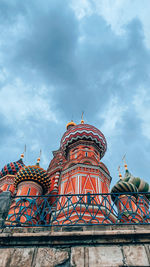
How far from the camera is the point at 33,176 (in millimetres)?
16312

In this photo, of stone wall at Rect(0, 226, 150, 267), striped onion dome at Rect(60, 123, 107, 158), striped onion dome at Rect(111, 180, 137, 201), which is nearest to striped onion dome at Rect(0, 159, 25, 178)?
striped onion dome at Rect(60, 123, 107, 158)

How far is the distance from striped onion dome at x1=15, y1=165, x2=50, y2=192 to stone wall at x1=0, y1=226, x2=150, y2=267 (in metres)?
12.4

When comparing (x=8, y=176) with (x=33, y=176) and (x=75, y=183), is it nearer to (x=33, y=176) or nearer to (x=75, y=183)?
(x=33, y=176)

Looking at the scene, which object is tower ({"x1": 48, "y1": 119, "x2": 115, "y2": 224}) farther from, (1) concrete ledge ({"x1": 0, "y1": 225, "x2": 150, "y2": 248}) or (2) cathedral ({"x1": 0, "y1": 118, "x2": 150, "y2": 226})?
(1) concrete ledge ({"x1": 0, "y1": 225, "x2": 150, "y2": 248})

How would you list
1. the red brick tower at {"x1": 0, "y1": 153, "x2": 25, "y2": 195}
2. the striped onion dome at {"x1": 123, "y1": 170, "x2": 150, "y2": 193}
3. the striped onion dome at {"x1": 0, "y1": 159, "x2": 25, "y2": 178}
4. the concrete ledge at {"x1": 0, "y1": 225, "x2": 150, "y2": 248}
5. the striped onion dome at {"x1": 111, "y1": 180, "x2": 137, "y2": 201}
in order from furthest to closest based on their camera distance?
the striped onion dome at {"x1": 0, "y1": 159, "x2": 25, "y2": 178}
the red brick tower at {"x1": 0, "y1": 153, "x2": 25, "y2": 195}
the striped onion dome at {"x1": 123, "y1": 170, "x2": 150, "y2": 193}
the striped onion dome at {"x1": 111, "y1": 180, "x2": 137, "y2": 201}
the concrete ledge at {"x1": 0, "y1": 225, "x2": 150, "y2": 248}

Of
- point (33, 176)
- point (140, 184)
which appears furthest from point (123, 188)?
point (33, 176)

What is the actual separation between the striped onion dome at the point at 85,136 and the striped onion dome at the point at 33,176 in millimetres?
4072

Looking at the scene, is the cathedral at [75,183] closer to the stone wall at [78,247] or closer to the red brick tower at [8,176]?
the red brick tower at [8,176]

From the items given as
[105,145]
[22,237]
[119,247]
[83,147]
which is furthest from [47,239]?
[105,145]

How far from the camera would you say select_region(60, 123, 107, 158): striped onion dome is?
1950cm

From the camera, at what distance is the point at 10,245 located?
4086mm

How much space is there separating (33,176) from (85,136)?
20.2 feet

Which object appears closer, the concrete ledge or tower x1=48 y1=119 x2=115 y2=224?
the concrete ledge

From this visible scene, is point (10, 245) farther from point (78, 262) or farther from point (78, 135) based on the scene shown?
point (78, 135)
